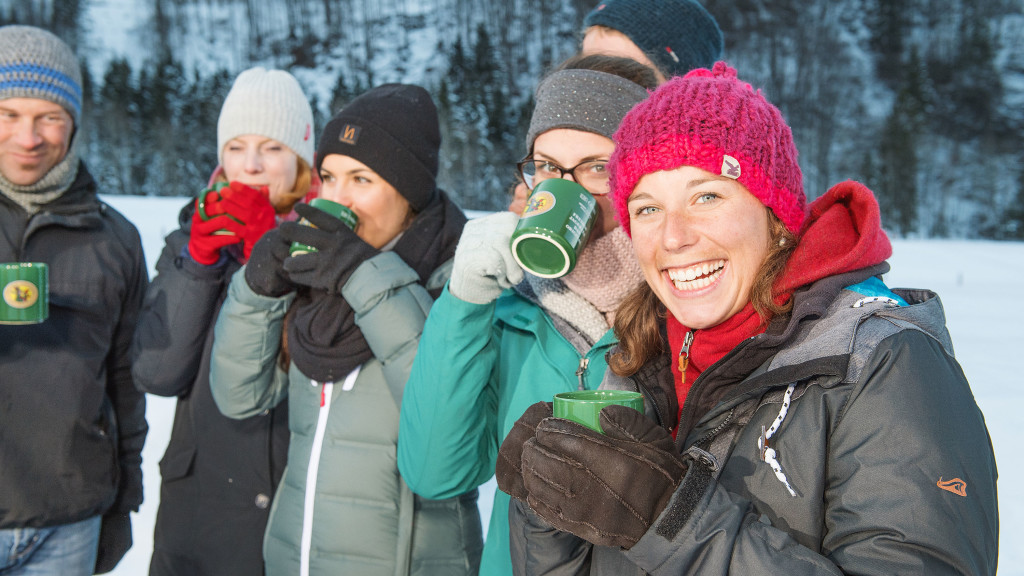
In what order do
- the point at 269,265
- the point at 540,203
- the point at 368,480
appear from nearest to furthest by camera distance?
the point at 540,203, the point at 368,480, the point at 269,265

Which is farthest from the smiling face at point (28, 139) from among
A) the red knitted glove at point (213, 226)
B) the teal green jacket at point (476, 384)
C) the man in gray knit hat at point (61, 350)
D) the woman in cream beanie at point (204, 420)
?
the teal green jacket at point (476, 384)

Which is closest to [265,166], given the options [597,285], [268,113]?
[268,113]

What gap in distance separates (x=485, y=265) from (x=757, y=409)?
0.65 metres

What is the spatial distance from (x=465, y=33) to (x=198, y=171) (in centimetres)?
2734

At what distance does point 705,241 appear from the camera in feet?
4.06

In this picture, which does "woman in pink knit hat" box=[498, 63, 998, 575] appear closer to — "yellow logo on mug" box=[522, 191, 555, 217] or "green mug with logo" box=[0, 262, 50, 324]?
"yellow logo on mug" box=[522, 191, 555, 217]

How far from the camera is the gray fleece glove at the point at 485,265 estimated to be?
1.50 metres

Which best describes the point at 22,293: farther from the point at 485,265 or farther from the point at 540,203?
the point at 540,203

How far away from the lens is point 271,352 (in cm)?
214

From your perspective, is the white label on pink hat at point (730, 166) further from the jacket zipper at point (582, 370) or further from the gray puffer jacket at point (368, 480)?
the gray puffer jacket at point (368, 480)

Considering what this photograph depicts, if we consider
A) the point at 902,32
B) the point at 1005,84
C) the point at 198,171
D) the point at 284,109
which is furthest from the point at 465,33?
the point at 284,109

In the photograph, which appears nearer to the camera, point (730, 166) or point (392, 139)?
point (730, 166)

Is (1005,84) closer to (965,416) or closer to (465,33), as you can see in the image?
(465,33)

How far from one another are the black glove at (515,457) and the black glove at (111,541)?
204cm
